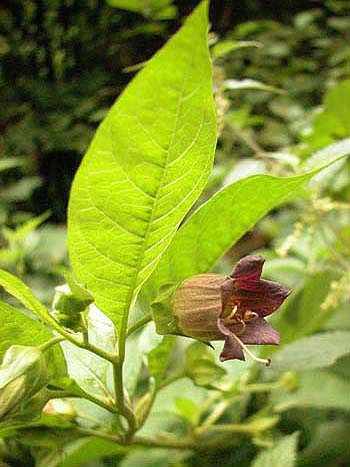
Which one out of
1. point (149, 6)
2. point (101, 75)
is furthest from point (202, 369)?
point (101, 75)

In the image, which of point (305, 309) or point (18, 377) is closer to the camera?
point (18, 377)

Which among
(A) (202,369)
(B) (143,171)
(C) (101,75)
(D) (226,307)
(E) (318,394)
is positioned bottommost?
(C) (101,75)

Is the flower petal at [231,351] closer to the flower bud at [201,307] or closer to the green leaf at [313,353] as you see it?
the flower bud at [201,307]

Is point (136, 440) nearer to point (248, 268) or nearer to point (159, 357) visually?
point (159, 357)

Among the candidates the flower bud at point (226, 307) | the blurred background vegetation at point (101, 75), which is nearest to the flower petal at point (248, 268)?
the flower bud at point (226, 307)

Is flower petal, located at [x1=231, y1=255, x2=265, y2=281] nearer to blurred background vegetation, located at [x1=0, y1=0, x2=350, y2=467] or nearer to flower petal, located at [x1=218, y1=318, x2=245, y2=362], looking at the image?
flower petal, located at [x1=218, y1=318, x2=245, y2=362]
